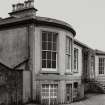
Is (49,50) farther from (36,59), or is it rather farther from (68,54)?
(68,54)

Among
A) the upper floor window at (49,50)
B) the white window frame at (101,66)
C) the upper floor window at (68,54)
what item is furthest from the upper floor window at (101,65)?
the upper floor window at (49,50)

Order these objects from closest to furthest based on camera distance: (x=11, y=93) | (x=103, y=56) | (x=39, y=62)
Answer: (x=11, y=93) → (x=39, y=62) → (x=103, y=56)

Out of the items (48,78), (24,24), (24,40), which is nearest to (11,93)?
(48,78)

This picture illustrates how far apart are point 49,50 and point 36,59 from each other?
124 centimetres

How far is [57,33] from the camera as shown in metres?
15.4

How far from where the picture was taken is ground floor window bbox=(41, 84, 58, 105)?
14.5 metres

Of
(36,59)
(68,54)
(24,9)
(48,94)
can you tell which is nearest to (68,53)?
(68,54)

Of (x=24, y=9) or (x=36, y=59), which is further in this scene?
(x=24, y=9)

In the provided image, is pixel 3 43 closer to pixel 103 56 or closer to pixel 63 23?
pixel 63 23

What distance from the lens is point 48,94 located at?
47.9 ft

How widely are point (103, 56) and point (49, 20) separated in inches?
605

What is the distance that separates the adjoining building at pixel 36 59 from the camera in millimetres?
13555

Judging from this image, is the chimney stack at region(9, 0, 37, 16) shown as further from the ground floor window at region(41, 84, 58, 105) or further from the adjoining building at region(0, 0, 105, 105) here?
the ground floor window at region(41, 84, 58, 105)

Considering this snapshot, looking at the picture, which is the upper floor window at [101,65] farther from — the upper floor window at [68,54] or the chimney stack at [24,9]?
the chimney stack at [24,9]
